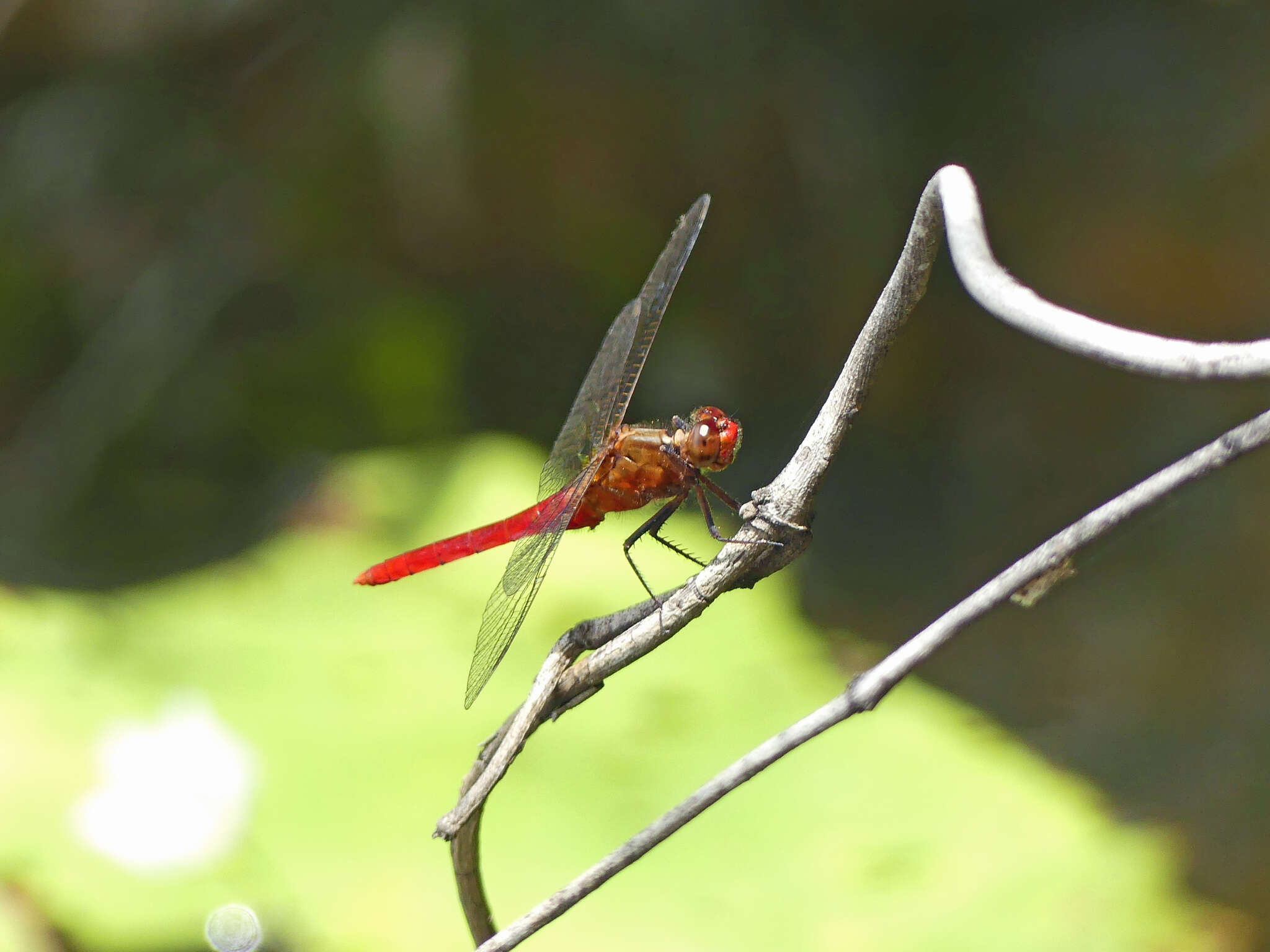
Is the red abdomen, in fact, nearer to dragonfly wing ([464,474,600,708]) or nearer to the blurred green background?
dragonfly wing ([464,474,600,708])

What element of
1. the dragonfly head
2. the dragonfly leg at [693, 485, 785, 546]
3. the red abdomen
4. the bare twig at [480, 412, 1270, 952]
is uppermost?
the red abdomen

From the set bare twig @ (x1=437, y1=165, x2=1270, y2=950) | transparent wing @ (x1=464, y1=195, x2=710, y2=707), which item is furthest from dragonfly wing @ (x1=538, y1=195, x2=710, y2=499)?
bare twig @ (x1=437, y1=165, x2=1270, y2=950)

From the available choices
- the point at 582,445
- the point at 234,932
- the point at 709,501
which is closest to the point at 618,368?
the point at 582,445

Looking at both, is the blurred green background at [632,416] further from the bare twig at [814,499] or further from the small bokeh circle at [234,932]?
the bare twig at [814,499]

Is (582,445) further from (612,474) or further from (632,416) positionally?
(632,416)

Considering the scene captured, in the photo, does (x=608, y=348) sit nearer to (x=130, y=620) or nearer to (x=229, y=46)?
(x=130, y=620)

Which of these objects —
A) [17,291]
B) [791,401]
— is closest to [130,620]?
[17,291]

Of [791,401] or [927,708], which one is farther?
[791,401]
